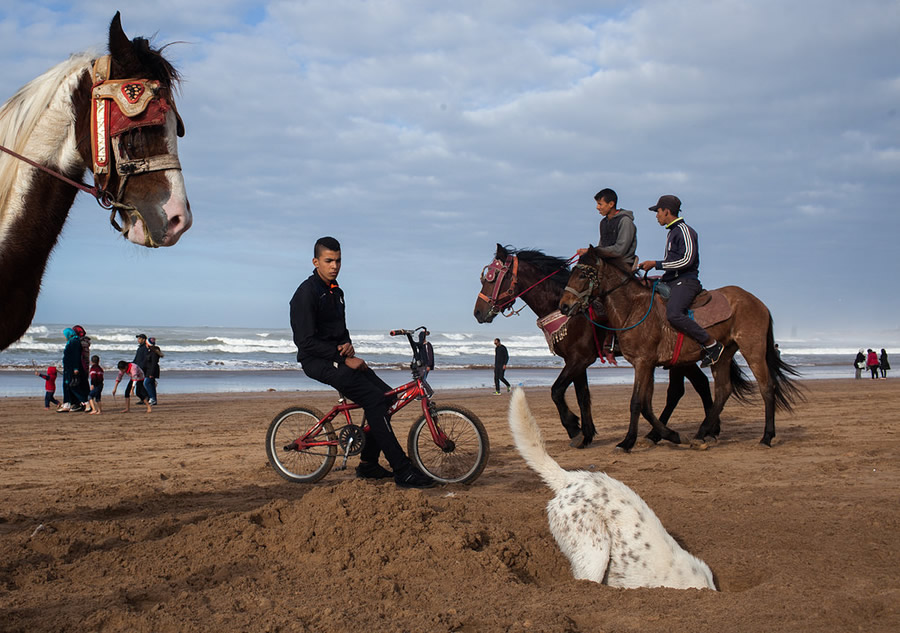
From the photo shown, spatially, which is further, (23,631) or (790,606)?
(790,606)

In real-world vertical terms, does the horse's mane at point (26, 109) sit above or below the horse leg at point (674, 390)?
above

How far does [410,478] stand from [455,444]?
0.62 meters

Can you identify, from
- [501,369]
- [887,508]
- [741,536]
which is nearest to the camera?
[741,536]

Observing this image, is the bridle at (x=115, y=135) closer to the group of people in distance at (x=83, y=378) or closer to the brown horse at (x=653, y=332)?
the brown horse at (x=653, y=332)

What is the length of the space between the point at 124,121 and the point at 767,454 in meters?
8.65

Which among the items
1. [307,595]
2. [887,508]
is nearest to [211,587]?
[307,595]

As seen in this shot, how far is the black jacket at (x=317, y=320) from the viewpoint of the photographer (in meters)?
6.73

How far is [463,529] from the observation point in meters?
4.68

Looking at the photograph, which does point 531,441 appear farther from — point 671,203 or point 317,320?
point 671,203

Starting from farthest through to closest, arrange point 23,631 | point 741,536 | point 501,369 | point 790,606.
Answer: point 501,369, point 741,536, point 790,606, point 23,631

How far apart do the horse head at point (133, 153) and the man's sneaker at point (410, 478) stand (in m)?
3.87

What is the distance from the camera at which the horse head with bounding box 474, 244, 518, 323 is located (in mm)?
10383

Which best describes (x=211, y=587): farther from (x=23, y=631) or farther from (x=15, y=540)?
(x=15, y=540)

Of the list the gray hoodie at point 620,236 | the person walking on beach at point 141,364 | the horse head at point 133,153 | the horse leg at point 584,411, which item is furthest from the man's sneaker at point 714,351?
the person walking on beach at point 141,364
